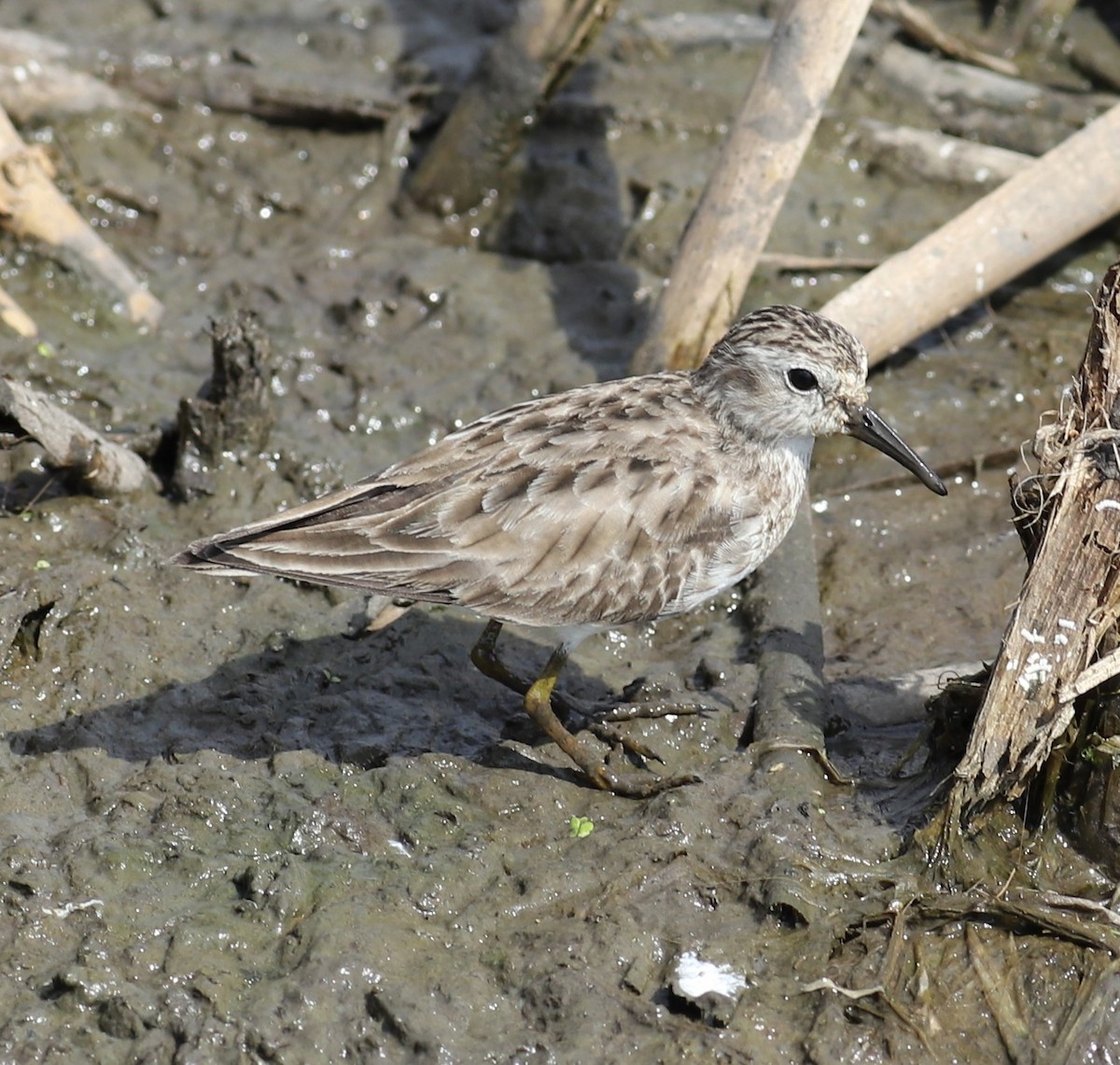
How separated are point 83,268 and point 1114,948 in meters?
6.77

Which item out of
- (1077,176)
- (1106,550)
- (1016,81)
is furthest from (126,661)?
(1016,81)

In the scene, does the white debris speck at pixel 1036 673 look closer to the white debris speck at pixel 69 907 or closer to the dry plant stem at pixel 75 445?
the white debris speck at pixel 69 907

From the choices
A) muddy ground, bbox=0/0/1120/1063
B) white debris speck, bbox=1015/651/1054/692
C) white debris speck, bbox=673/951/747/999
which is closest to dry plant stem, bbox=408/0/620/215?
muddy ground, bbox=0/0/1120/1063

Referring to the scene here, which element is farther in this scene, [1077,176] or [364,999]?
[1077,176]

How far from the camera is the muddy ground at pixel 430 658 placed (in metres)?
5.13

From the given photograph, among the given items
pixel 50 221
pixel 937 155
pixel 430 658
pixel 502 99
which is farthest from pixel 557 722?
pixel 937 155

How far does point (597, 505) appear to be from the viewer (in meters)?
6.09

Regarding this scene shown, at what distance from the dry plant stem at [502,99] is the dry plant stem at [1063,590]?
4722 millimetres

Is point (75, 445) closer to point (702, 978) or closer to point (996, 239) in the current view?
point (702, 978)

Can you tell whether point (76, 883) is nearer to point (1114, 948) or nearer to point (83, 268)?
point (1114, 948)

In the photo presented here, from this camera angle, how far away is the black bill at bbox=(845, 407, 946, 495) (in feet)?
20.8

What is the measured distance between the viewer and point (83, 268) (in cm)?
873

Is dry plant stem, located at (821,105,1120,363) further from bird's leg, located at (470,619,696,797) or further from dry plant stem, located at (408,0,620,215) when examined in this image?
bird's leg, located at (470,619,696,797)

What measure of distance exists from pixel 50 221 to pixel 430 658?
3.89 m
